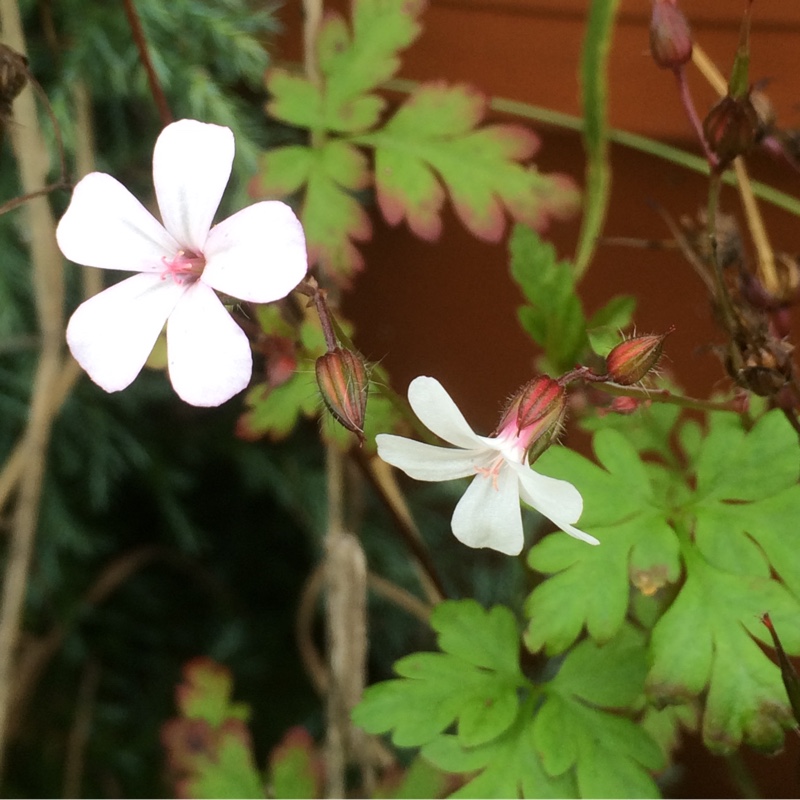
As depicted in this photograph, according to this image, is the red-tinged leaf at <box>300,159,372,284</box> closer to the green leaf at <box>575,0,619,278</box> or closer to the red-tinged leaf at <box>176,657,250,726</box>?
the green leaf at <box>575,0,619,278</box>

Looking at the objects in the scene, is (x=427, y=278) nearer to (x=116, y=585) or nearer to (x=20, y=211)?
(x=20, y=211)

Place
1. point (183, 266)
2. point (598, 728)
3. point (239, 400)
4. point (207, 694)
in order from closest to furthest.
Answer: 1. point (183, 266)
2. point (598, 728)
3. point (207, 694)
4. point (239, 400)

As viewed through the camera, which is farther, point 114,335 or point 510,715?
point 510,715

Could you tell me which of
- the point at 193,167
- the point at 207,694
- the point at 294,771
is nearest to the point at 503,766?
the point at 294,771

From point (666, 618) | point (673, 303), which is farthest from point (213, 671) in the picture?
point (673, 303)

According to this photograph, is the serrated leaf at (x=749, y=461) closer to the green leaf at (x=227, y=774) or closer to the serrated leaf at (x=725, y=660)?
the serrated leaf at (x=725, y=660)

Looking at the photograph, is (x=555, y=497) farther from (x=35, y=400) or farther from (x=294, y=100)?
(x=35, y=400)

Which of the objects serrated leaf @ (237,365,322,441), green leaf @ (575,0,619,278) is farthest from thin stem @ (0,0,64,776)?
green leaf @ (575,0,619,278)
